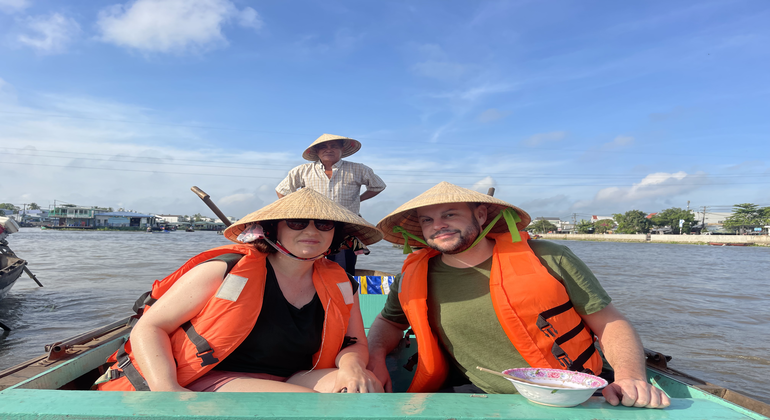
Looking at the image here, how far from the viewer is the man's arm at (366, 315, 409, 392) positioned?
86.2 inches

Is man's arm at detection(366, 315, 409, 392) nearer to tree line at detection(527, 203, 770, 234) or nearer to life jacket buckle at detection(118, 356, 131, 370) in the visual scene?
life jacket buckle at detection(118, 356, 131, 370)

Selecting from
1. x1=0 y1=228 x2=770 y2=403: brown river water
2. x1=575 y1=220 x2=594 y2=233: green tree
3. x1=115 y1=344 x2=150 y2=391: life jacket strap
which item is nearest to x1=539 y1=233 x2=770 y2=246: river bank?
x1=575 y1=220 x2=594 y2=233: green tree

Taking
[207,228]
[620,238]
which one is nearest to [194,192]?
[620,238]

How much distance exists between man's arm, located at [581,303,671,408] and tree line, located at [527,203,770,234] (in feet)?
256

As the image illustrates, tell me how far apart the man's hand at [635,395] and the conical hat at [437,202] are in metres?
0.97

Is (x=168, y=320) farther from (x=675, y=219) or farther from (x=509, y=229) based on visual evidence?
(x=675, y=219)

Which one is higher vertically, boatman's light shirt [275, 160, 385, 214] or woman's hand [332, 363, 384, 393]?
boatman's light shirt [275, 160, 385, 214]

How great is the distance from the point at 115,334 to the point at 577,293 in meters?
2.91

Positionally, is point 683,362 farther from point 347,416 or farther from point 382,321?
point 347,416

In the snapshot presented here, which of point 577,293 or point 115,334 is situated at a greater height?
point 577,293

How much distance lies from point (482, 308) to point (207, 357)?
121cm

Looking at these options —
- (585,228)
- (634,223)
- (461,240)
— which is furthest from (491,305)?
(585,228)

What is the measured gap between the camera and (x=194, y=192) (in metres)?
3.08

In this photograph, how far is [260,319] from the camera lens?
1909 millimetres
